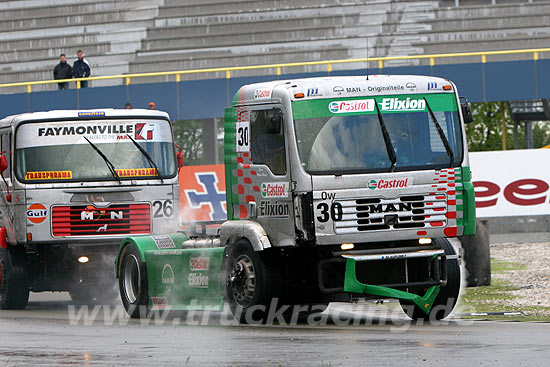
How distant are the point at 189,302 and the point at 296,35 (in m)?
23.5

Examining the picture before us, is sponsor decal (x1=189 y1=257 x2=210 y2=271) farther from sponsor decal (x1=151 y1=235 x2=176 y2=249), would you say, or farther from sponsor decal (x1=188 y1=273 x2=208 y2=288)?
sponsor decal (x1=151 y1=235 x2=176 y2=249)

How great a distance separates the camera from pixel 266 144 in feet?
42.7

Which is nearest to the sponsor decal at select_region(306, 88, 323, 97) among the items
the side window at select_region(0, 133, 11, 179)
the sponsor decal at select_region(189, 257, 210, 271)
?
the sponsor decal at select_region(189, 257, 210, 271)

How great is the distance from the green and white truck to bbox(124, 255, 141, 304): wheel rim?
6.36 feet

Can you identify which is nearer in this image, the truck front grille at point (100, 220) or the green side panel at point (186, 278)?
the green side panel at point (186, 278)

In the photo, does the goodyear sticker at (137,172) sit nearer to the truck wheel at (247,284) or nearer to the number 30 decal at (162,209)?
the number 30 decal at (162,209)

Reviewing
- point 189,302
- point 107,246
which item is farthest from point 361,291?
point 107,246

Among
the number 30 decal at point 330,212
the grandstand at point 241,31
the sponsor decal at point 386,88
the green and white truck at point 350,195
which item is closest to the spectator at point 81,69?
the grandstand at point 241,31

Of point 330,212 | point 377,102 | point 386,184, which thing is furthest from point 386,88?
point 330,212

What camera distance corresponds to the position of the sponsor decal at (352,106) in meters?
12.8

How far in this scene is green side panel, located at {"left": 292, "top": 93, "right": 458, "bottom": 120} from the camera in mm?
12703

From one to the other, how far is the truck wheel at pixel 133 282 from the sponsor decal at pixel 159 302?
12cm

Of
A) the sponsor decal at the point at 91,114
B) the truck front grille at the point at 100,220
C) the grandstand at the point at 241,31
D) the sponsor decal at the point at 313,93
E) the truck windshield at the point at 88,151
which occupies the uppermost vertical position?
the grandstand at the point at 241,31

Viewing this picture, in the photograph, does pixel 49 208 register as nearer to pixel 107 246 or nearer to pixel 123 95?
pixel 107 246
